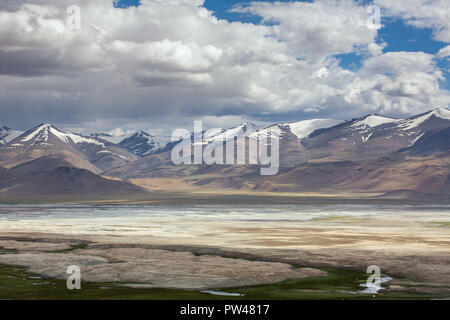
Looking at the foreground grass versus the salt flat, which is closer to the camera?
the foreground grass

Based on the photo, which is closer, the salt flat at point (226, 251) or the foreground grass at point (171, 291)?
the foreground grass at point (171, 291)

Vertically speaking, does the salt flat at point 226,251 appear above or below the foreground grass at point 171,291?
above

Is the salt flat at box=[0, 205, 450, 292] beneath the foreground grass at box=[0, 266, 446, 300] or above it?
above

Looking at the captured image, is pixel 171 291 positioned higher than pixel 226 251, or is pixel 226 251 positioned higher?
pixel 226 251

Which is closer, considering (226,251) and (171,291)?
(171,291)

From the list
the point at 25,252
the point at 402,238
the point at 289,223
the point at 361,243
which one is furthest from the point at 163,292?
the point at 289,223
